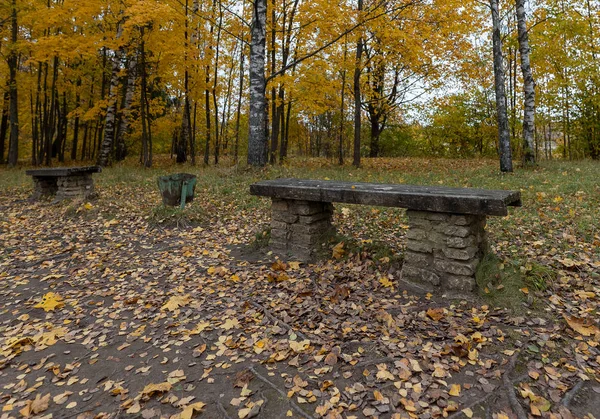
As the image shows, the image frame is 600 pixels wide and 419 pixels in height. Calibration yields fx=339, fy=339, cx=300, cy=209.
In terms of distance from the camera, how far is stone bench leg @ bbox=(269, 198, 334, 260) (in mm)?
4375

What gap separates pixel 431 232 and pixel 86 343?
3.40 m

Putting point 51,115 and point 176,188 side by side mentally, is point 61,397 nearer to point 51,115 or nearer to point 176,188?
point 176,188

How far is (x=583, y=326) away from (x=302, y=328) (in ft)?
7.31

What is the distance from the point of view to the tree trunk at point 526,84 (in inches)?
356

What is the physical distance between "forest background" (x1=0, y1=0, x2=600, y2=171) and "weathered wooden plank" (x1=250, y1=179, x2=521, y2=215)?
4692mm

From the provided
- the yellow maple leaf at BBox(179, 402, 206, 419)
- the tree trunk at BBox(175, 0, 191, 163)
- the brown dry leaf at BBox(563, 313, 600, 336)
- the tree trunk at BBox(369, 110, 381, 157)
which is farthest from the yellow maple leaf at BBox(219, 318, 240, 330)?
the tree trunk at BBox(369, 110, 381, 157)

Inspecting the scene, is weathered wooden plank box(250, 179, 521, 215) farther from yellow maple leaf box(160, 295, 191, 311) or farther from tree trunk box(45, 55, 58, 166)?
tree trunk box(45, 55, 58, 166)

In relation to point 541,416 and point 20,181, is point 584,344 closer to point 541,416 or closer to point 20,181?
point 541,416

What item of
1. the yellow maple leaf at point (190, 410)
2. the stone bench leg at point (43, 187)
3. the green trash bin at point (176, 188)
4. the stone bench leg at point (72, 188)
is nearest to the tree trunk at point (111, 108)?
the stone bench leg at point (43, 187)

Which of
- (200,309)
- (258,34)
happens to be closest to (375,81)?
(258,34)

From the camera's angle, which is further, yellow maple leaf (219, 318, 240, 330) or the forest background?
the forest background

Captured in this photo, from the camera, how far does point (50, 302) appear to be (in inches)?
149

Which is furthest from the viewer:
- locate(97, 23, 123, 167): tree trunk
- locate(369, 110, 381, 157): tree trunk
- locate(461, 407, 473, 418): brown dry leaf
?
locate(369, 110, 381, 157): tree trunk

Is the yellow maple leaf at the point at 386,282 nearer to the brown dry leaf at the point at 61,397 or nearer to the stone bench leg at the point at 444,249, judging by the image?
the stone bench leg at the point at 444,249
